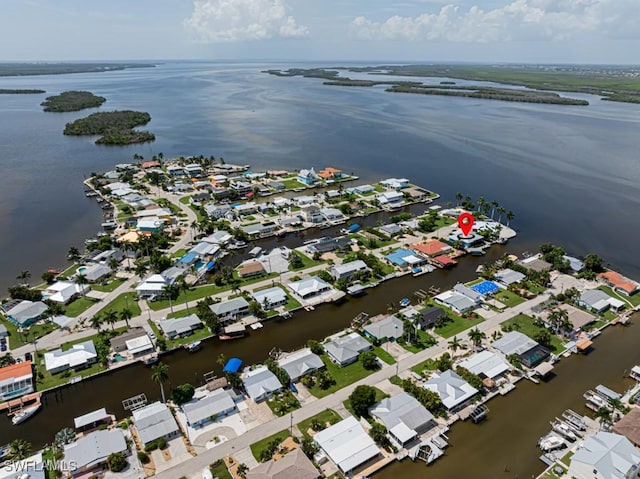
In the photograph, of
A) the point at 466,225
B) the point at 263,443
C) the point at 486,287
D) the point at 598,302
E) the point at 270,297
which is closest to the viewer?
the point at 263,443

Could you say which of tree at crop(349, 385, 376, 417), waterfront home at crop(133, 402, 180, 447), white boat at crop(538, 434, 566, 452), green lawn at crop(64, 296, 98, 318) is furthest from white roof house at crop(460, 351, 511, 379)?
green lawn at crop(64, 296, 98, 318)

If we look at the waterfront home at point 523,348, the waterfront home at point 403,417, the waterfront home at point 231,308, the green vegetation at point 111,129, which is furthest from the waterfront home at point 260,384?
the green vegetation at point 111,129

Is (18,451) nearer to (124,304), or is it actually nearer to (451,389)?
(124,304)

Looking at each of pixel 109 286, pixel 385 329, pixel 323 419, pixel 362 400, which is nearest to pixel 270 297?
pixel 385 329

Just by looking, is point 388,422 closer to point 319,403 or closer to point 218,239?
point 319,403

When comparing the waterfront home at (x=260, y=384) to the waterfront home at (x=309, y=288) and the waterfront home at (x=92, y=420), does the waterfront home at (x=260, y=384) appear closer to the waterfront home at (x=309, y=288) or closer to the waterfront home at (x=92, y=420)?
the waterfront home at (x=92, y=420)

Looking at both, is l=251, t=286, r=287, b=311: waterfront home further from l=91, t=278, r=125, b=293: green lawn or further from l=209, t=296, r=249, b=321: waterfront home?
l=91, t=278, r=125, b=293: green lawn
